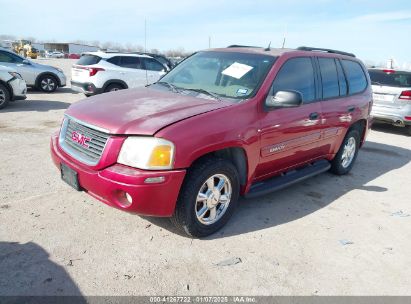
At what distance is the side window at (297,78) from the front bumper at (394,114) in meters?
5.33

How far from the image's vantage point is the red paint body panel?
2.97 m

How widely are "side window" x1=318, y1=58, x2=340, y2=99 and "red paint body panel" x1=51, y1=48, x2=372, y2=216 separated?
241 millimetres

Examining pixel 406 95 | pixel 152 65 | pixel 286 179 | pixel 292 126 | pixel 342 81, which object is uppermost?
pixel 152 65

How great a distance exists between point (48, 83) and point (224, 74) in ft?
36.6

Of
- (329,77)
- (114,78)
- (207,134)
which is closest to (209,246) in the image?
(207,134)


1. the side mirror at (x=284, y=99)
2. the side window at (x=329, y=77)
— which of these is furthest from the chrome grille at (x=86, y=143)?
the side window at (x=329, y=77)

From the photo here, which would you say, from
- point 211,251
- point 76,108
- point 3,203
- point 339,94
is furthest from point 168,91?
point 339,94

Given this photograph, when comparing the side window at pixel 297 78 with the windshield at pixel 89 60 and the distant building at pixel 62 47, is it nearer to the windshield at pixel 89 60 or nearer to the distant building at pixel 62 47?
the windshield at pixel 89 60

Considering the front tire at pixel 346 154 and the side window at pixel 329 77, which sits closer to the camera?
the side window at pixel 329 77

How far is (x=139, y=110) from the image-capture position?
3.34 m

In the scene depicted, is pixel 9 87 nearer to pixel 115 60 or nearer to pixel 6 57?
pixel 115 60

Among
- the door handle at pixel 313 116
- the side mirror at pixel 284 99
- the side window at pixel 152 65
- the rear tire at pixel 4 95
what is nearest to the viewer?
the side mirror at pixel 284 99

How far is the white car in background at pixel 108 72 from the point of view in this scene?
10906mm

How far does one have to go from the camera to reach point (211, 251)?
3.30 m
